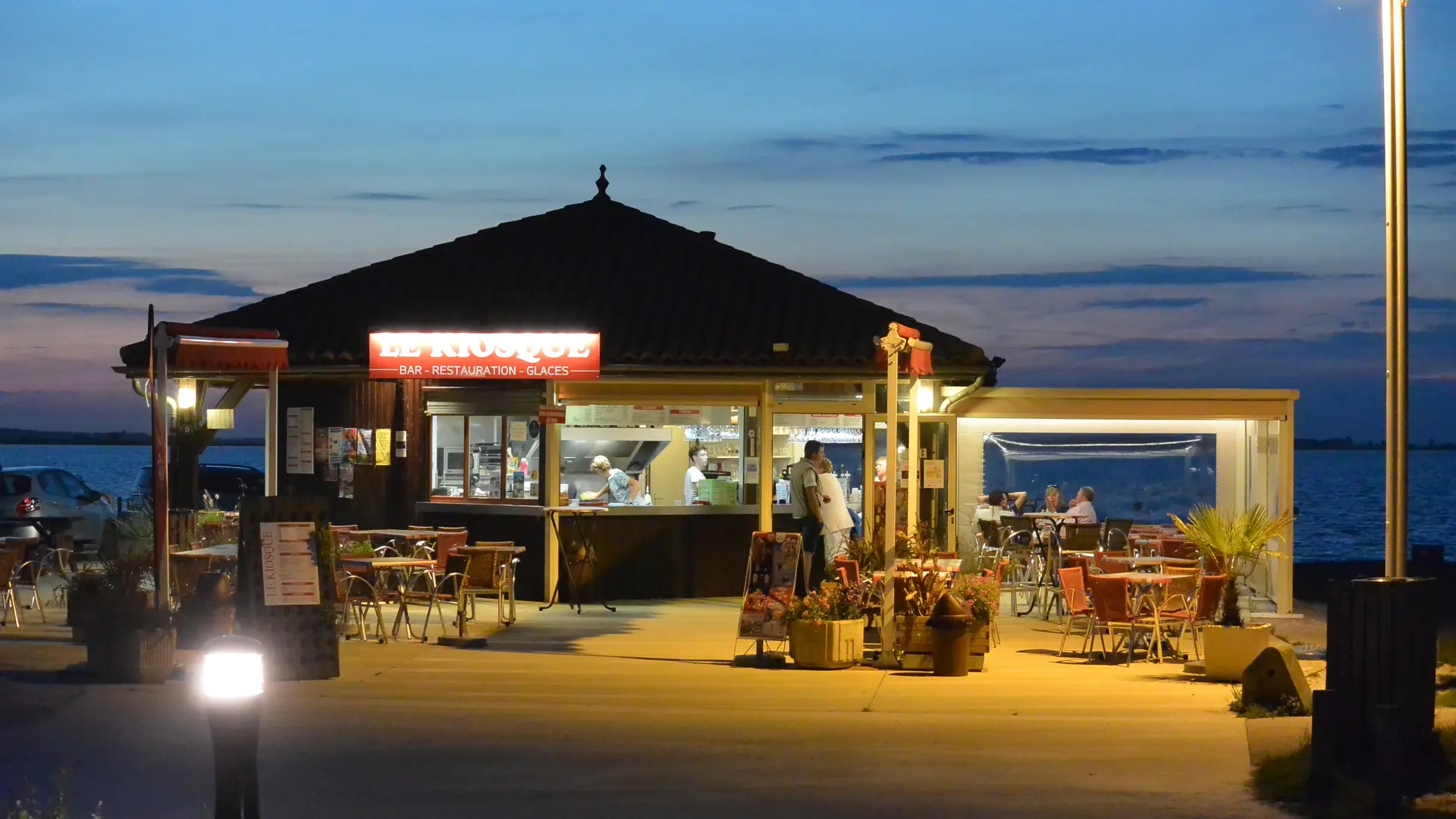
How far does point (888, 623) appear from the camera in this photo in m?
13.0

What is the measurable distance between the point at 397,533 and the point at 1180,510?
439 inches

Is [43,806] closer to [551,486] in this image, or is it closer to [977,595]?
[977,595]

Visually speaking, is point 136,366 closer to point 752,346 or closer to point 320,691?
point 752,346

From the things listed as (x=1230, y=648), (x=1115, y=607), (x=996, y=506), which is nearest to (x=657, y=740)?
(x=1230, y=648)

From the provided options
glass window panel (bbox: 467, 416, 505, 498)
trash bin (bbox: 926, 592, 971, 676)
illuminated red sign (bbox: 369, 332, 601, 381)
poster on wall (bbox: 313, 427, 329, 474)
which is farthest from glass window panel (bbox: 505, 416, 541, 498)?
trash bin (bbox: 926, 592, 971, 676)

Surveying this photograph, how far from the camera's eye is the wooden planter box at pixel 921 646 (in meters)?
12.7

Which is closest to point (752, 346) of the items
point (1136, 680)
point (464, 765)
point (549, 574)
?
point (549, 574)

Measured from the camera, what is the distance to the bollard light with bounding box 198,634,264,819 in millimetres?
4926

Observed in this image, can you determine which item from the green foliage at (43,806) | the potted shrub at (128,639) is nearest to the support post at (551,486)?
the potted shrub at (128,639)

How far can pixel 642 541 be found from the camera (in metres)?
17.8

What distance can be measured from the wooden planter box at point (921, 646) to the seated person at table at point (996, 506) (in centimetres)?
640

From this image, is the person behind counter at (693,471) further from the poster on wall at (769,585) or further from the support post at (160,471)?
the support post at (160,471)

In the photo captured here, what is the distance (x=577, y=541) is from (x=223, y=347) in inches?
186

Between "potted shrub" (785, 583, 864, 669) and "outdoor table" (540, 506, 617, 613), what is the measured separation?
4371 millimetres
